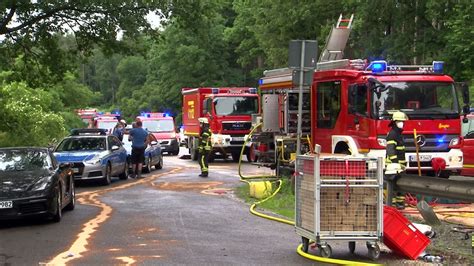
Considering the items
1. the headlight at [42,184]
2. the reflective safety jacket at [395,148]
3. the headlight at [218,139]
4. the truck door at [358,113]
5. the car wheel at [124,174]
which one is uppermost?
the truck door at [358,113]

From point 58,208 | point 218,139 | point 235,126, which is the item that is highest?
point 235,126

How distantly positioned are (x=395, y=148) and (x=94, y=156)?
9161 mm

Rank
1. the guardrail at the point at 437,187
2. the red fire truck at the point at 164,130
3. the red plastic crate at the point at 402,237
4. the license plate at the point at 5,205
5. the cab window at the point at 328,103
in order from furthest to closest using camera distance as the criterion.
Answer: the red fire truck at the point at 164,130 < the cab window at the point at 328,103 < the license plate at the point at 5,205 < the guardrail at the point at 437,187 < the red plastic crate at the point at 402,237

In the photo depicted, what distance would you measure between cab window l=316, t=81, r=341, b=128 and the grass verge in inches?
68.2

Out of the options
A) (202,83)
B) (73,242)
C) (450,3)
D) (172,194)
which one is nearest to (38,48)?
(172,194)

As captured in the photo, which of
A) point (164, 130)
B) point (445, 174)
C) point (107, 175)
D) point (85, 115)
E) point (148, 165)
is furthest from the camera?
point (85, 115)

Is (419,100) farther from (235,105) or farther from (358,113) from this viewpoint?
(235,105)

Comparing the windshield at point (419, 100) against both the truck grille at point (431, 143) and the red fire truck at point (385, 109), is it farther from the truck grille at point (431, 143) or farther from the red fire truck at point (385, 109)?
the truck grille at point (431, 143)

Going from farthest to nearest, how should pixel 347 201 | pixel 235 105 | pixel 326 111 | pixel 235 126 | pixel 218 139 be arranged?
1. pixel 235 105
2. pixel 235 126
3. pixel 218 139
4. pixel 326 111
5. pixel 347 201

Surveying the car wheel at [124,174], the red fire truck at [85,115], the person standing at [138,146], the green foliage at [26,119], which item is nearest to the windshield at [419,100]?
the person standing at [138,146]

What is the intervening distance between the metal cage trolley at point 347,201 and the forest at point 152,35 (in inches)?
394

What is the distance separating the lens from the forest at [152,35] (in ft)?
56.5

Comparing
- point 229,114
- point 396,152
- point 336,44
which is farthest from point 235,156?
point 396,152

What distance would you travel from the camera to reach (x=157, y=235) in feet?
31.0
